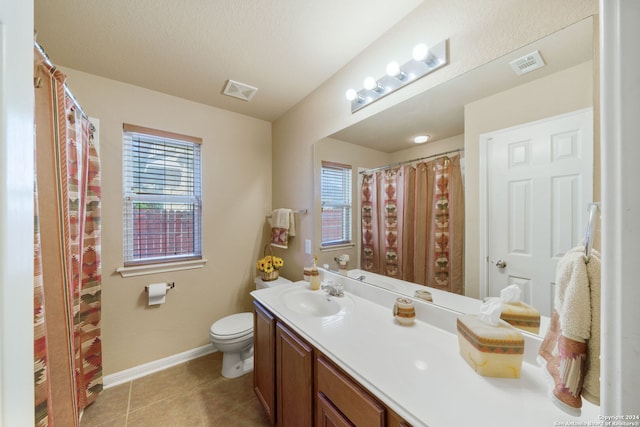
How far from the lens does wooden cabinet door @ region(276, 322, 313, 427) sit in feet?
3.33

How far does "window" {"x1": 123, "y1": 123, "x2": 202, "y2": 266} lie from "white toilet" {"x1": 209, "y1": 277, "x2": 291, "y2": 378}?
69 centimetres

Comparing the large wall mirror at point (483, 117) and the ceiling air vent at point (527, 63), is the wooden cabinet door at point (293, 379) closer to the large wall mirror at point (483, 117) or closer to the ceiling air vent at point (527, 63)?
the large wall mirror at point (483, 117)

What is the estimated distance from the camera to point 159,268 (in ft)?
6.44

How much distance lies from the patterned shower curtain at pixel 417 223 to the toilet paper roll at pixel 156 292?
5.36 feet

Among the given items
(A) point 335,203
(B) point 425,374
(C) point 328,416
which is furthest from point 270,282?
(B) point 425,374

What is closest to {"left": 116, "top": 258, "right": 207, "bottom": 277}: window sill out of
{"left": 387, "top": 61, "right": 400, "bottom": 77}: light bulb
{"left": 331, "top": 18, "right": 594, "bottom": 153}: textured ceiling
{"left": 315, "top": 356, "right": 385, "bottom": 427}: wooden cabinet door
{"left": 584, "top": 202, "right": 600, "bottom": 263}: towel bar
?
{"left": 315, "top": 356, "right": 385, "bottom": 427}: wooden cabinet door

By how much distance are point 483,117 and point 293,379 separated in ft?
4.82

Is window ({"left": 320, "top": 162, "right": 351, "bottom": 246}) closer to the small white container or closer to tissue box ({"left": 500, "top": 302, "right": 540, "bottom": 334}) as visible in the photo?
the small white container

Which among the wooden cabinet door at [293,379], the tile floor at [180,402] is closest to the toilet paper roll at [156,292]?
the tile floor at [180,402]

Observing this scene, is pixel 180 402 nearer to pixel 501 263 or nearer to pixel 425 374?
pixel 425 374

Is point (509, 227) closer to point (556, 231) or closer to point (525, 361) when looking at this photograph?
point (556, 231)

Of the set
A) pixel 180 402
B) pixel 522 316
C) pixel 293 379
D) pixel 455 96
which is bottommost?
pixel 180 402

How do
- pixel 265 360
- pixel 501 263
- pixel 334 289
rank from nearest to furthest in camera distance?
1. pixel 501 263
2. pixel 265 360
3. pixel 334 289

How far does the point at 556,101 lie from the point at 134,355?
2965mm
